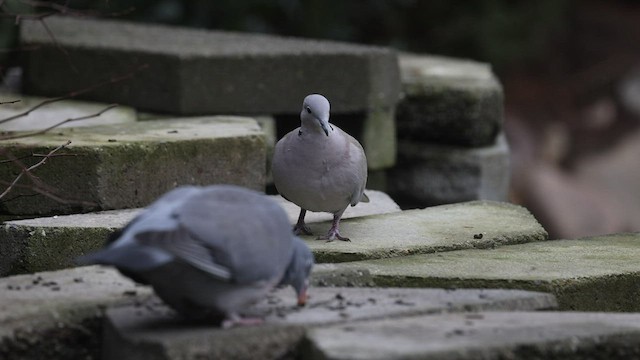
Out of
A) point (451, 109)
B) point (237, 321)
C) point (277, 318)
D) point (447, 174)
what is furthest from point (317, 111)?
point (447, 174)

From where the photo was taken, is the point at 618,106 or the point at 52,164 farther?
the point at 618,106

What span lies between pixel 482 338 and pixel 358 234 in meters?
1.42

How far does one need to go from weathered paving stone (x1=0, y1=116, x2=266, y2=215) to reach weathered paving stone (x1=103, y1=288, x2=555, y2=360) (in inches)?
45.1

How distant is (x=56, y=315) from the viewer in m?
3.01

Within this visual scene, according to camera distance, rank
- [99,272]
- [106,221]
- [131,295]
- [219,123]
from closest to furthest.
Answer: [131,295] < [99,272] < [106,221] < [219,123]

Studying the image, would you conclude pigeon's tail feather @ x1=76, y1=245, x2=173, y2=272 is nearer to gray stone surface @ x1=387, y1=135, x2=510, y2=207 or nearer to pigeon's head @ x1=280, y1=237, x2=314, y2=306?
pigeon's head @ x1=280, y1=237, x2=314, y2=306

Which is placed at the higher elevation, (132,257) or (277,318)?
(132,257)

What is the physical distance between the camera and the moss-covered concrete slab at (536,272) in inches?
139

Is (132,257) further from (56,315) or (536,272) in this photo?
(536,272)

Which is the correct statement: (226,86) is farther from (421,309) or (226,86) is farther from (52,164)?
(421,309)

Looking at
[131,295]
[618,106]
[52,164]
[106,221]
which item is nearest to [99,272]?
[131,295]

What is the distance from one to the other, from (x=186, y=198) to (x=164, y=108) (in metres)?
2.91

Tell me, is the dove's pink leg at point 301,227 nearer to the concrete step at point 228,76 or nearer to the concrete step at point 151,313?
the concrete step at point 151,313

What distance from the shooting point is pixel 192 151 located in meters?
4.63
